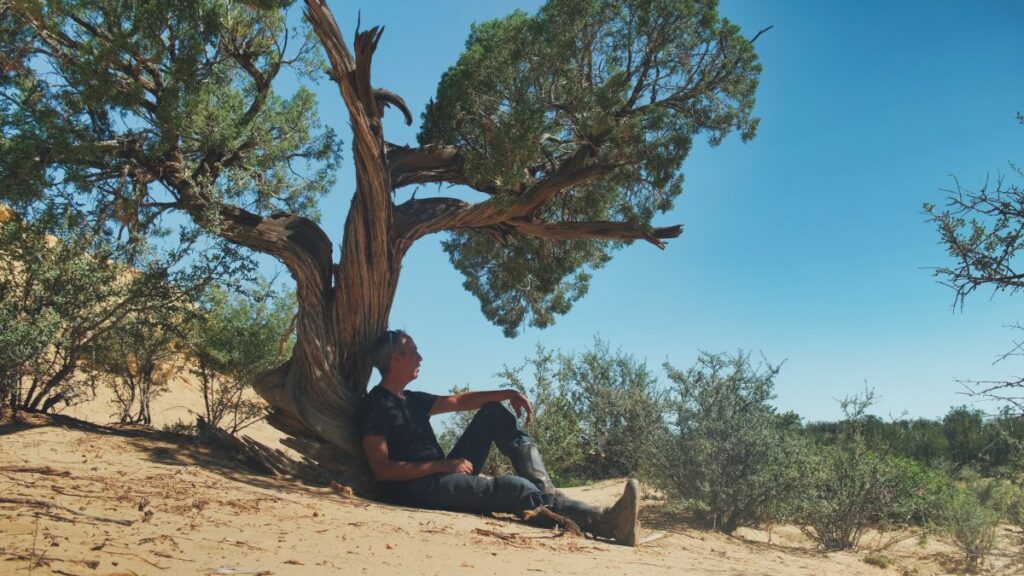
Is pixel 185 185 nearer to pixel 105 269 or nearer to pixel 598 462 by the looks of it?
pixel 105 269

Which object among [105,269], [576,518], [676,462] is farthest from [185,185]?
[676,462]

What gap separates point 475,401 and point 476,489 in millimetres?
1152

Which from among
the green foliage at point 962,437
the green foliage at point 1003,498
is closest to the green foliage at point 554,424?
the green foliage at point 1003,498

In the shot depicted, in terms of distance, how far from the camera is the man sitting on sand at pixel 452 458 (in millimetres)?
4992

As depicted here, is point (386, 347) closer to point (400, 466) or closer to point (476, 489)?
point (400, 466)

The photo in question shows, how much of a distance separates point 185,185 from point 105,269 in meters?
1.33

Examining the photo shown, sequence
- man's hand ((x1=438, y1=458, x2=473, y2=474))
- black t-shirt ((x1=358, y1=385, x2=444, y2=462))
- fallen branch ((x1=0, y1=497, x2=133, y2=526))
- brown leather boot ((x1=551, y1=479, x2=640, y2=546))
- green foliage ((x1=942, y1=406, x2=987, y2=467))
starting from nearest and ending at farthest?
fallen branch ((x1=0, y1=497, x2=133, y2=526)) → brown leather boot ((x1=551, y1=479, x2=640, y2=546)) → man's hand ((x1=438, y1=458, x2=473, y2=474)) → black t-shirt ((x1=358, y1=385, x2=444, y2=462)) → green foliage ((x1=942, y1=406, x2=987, y2=467))

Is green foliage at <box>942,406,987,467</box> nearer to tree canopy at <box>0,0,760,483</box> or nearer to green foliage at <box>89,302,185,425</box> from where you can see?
tree canopy at <box>0,0,760,483</box>

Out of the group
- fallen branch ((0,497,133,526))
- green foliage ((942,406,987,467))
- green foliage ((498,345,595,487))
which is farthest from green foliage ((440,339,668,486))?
green foliage ((942,406,987,467))

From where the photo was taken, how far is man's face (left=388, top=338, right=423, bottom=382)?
616cm

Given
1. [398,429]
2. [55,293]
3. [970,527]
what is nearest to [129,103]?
[55,293]

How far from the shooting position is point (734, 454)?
7844 mm

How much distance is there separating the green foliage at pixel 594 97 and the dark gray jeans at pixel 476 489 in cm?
303

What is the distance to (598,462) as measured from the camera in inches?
469
